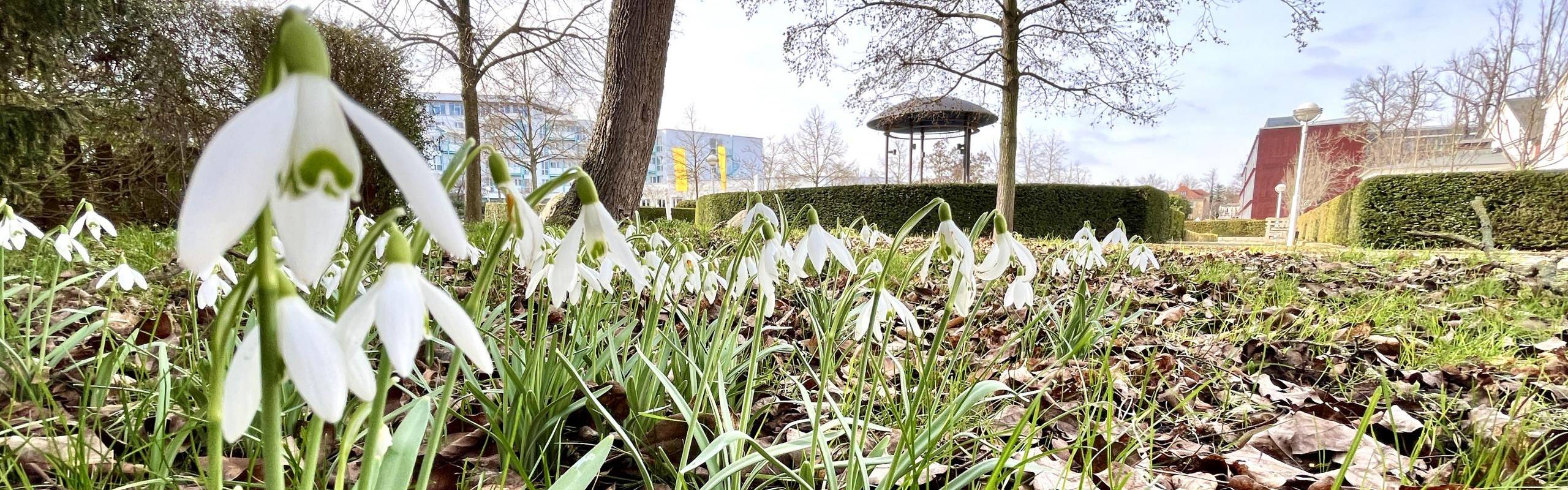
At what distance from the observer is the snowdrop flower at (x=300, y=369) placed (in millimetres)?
432

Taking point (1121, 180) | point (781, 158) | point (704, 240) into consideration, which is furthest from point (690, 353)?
point (1121, 180)

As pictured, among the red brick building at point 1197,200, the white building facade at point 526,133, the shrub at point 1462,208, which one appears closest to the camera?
the shrub at point 1462,208

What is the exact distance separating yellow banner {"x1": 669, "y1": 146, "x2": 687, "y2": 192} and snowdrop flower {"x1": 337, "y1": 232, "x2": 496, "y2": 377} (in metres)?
30.7

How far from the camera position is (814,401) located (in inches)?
67.1

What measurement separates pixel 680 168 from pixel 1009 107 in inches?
1111

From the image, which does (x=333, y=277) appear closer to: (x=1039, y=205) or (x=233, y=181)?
(x=233, y=181)

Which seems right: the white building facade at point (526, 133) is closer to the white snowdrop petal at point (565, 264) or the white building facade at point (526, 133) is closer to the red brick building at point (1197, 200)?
the white snowdrop petal at point (565, 264)

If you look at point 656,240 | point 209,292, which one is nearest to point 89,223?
point 209,292

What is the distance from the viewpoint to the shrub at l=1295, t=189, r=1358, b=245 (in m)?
10.5

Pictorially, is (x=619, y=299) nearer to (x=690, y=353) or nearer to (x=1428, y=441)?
(x=690, y=353)

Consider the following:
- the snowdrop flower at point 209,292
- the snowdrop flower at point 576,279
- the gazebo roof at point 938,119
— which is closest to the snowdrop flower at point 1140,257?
the snowdrop flower at point 576,279

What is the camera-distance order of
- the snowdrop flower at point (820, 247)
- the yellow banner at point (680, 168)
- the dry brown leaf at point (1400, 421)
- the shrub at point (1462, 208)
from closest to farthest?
the snowdrop flower at point (820, 247), the dry brown leaf at point (1400, 421), the shrub at point (1462, 208), the yellow banner at point (680, 168)

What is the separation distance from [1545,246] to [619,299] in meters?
12.5

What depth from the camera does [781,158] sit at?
3597cm
